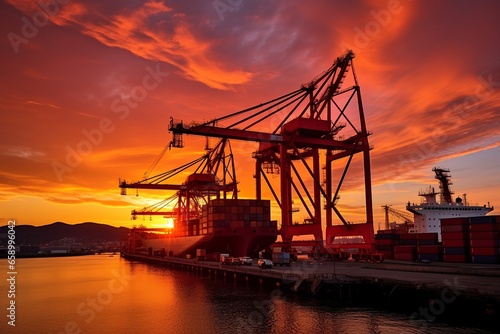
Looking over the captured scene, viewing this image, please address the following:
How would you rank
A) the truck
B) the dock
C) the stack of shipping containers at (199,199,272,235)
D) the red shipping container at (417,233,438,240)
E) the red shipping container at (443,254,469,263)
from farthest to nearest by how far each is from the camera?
the stack of shipping containers at (199,199,272,235), the red shipping container at (417,233,438,240), the truck, the red shipping container at (443,254,469,263), the dock

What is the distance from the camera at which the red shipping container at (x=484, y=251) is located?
145ft

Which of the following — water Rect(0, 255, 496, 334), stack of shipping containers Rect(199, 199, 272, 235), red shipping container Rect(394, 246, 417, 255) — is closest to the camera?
water Rect(0, 255, 496, 334)

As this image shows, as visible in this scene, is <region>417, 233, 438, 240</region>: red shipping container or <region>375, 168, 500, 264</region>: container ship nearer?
<region>375, 168, 500, 264</region>: container ship

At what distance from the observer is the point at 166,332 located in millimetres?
27516

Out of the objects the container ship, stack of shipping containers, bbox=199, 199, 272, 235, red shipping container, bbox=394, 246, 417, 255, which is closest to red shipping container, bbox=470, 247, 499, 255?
the container ship

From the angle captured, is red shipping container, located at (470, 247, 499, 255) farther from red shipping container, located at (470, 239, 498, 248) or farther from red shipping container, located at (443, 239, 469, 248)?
red shipping container, located at (443, 239, 469, 248)

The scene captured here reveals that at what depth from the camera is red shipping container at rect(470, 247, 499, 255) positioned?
1746 inches

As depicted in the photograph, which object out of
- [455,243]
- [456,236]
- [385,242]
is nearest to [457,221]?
[456,236]

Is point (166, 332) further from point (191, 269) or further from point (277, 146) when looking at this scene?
point (191, 269)

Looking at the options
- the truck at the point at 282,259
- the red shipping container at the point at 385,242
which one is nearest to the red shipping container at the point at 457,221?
the red shipping container at the point at 385,242

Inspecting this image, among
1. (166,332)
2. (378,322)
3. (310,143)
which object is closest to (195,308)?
(166,332)

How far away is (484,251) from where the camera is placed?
45.5m

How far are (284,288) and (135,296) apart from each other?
56.2ft

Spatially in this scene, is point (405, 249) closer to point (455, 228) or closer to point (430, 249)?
point (430, 249)
